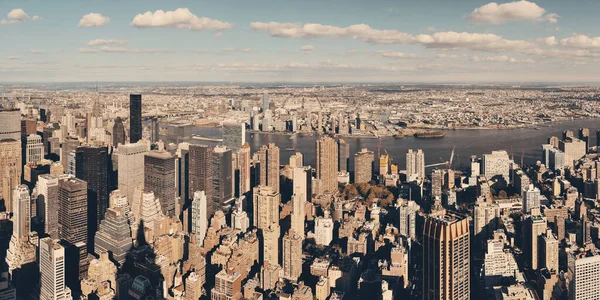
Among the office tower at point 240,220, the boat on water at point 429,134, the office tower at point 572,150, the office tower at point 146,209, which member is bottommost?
the office tower at point 240,220

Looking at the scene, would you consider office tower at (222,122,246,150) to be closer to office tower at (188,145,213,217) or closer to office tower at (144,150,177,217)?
office tower at (188,145,213,217)

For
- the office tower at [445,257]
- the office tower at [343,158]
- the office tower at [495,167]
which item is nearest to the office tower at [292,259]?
the office tower at [445,257]

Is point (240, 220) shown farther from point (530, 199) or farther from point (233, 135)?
point (233, 135)

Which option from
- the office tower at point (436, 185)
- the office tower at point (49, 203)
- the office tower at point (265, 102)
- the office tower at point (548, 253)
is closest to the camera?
the office tower at point (548, 253)

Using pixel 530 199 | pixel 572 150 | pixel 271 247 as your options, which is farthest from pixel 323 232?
pixel 572 150

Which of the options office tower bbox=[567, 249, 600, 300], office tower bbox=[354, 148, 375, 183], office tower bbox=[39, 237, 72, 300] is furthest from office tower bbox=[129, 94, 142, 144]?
office tower bbox=[567, 249, 600, 300]

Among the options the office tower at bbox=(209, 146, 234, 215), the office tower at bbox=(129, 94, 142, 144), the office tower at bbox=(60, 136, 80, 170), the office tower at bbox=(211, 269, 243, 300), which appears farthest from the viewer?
the office tower at bbox=(129, 94, 142, 144)

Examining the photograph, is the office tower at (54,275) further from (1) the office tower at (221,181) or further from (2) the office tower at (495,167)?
(2) the office tower at (495,167)
